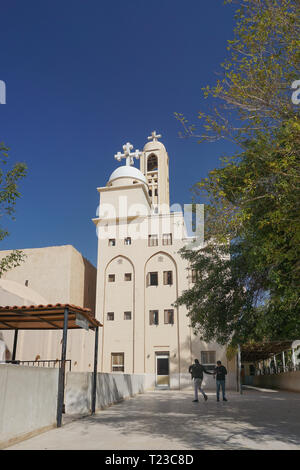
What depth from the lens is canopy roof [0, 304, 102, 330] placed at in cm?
905

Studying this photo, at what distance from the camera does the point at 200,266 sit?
15.0 m

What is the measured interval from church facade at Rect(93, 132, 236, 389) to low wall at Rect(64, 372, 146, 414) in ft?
36.7

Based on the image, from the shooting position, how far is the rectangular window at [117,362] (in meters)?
28.3

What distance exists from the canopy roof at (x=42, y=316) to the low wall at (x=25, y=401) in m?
1.46

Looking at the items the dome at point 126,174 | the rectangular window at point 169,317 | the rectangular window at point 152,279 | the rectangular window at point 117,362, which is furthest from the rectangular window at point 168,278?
the dome at point 126,174

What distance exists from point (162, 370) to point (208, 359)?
3.55 m

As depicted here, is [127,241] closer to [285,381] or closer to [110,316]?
[110,316]

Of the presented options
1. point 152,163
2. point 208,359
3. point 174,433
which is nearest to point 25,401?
point 174,433

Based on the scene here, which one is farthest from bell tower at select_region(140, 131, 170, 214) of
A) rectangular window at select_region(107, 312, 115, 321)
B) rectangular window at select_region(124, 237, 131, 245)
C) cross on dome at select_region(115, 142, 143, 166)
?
rectangular window at select_region(107, 312, 115, 321)

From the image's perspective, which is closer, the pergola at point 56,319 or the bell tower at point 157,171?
the pergola at point 56,319

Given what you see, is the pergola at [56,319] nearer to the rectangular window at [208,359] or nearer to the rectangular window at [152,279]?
the rectangular window at [208,359]

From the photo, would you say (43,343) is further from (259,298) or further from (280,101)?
(280,101)

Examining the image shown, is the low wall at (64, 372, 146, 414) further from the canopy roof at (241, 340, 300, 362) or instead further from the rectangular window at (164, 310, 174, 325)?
the rectangular window at (164, 310, 174, 325)

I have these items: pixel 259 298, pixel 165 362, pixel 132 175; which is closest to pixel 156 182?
pixel 132 175
